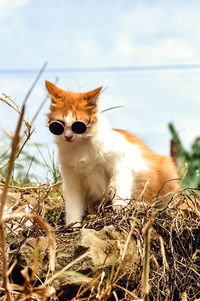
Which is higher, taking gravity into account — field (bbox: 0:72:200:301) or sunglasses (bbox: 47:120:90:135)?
sunglasses (bbox: 47:120:90:135)

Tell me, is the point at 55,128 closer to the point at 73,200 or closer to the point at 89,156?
the point at 89,156

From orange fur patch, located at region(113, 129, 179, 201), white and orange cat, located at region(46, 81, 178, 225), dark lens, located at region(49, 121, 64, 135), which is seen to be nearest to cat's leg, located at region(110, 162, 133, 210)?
white and orange cat, located at region(46, 81, 178, 225)

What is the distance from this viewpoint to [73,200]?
9.14 ft

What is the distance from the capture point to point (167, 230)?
1968 mm

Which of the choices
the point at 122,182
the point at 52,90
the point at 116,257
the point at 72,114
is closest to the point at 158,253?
the point at 116,257

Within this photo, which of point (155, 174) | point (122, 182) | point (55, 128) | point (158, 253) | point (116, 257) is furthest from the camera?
point (155, 174)

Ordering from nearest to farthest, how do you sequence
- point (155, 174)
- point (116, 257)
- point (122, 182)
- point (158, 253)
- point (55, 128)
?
point (116, 257)
point (158, 253)
point (55, 128)
point (122, 182)
point (155, 174)

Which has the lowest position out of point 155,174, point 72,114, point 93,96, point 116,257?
point 116,257

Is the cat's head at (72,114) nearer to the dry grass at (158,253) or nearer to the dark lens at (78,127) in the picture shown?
the dark lens at (78,127)

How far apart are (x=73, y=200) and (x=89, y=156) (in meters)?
0.36

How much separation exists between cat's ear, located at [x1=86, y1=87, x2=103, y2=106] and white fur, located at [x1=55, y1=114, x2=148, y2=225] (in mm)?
126

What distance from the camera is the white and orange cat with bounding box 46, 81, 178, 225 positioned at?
102 inches

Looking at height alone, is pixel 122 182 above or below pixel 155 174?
below

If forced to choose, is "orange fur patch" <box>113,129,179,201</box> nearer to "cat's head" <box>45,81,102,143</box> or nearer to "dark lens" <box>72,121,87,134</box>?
"cat's head" <box>45,81,102,143</box>
